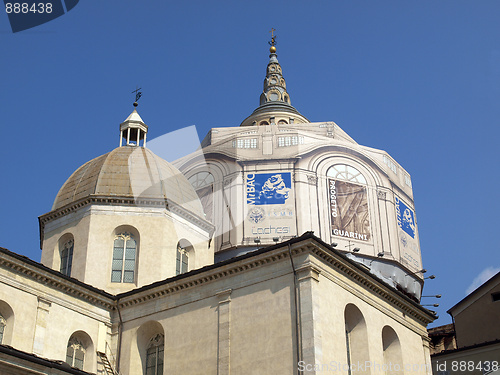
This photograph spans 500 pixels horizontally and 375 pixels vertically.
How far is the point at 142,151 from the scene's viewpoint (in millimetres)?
35906

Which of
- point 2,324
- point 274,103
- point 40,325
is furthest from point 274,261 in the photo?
point 274,103

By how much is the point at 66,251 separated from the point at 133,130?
27.6 feet

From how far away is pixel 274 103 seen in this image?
5694 cm

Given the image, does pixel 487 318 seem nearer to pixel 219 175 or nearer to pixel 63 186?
pixel 219 175

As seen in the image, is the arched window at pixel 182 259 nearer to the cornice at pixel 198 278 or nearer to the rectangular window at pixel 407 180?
the cornice at pixel 198 278

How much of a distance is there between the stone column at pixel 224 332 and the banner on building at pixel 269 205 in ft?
54.1

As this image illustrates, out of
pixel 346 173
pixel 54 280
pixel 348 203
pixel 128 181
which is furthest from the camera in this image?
pixel 346 173

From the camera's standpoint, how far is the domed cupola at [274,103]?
55281 millimetres

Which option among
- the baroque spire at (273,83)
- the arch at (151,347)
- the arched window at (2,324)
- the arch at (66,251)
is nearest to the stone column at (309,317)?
the arch at (151,347)

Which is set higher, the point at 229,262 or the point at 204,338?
the point at 229,262

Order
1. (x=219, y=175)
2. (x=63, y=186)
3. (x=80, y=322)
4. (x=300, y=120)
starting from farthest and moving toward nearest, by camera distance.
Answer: (x=300, y=120) → (x=219, y=175) → (x=63, y=186) → (x=80, y=322)

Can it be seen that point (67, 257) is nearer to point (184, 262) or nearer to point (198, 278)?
point (184, 262)

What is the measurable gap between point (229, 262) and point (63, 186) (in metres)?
12.2

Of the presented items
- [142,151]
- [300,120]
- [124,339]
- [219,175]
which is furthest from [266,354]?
[300,120]
